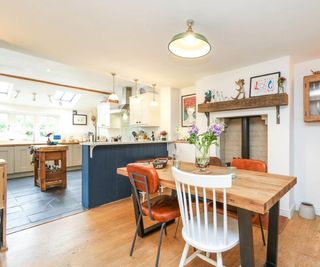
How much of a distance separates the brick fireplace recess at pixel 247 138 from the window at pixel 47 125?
5.62m

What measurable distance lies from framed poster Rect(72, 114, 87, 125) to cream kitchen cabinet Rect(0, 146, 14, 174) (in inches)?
81.5

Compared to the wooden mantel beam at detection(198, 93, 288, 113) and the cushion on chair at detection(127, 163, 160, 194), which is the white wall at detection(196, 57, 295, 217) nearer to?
the wooden mantel beam at detection(198, 93, 288, 113)

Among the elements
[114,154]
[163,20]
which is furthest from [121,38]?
[114,154]

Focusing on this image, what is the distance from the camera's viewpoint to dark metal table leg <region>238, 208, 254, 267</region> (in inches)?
48.3

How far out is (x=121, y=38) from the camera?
225cm

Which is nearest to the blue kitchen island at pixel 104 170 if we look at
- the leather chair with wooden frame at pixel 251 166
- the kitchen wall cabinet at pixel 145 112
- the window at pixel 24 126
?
the kitchen wall cabinet at pixel 145 112

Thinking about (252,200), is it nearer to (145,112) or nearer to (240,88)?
(240,88)

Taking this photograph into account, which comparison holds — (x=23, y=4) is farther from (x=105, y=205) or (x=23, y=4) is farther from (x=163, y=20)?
(x=105, y=205)

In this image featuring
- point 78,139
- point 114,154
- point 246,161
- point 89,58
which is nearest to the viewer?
point 246,161

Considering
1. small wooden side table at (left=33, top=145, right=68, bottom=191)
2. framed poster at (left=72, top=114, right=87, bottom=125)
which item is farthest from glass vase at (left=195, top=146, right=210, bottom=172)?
framed poster at (left=72, top=114, right=87, bottom=125)

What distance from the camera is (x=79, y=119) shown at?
22.5ft

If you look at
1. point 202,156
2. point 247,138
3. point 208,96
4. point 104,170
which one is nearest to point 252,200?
point 202,156

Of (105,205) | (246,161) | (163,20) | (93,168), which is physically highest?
(163,20)

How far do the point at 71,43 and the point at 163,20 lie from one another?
49.0 inches
